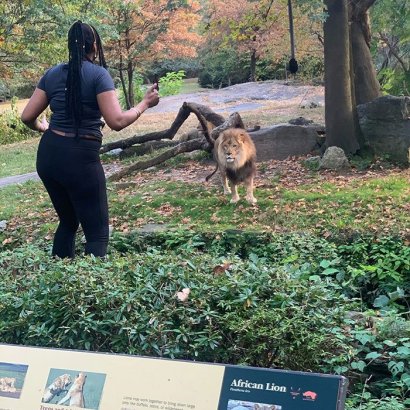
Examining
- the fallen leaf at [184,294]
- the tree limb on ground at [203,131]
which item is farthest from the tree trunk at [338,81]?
the fallen leaf at [184,294]

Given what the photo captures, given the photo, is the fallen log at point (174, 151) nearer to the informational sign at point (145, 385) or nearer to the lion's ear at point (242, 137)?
the lion's ear at point (242, 137)

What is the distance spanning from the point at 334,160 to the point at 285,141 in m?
1.43

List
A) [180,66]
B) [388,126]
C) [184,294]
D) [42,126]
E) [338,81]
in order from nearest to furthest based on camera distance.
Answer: [184,294] → [42,126] → [388,126] → [338,81] → [180,66]

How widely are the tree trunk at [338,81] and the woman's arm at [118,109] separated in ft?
21.0

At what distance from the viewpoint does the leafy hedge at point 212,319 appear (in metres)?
3.07

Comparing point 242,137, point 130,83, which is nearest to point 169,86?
point 130,83

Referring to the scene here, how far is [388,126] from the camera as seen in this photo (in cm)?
1007

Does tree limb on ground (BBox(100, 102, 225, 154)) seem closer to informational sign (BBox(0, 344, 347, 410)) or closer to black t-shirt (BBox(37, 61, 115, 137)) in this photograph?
black t-shirt (BBox(37, 61, 115, 137))

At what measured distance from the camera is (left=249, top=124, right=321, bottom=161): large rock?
11031mm

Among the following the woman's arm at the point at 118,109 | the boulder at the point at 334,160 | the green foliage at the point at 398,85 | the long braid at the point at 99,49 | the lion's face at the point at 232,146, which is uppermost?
the long braid at the point at 99,49

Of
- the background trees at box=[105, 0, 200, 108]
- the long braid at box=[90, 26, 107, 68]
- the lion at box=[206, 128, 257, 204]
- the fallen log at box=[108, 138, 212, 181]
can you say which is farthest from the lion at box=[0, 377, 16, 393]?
the background trees at box=[105, 0, 200, 108]

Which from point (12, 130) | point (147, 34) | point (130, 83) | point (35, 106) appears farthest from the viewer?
point (130, 83)

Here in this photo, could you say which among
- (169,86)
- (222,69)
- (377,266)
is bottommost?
(377,266)

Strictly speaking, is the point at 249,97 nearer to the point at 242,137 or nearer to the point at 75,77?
the point at 242,137
